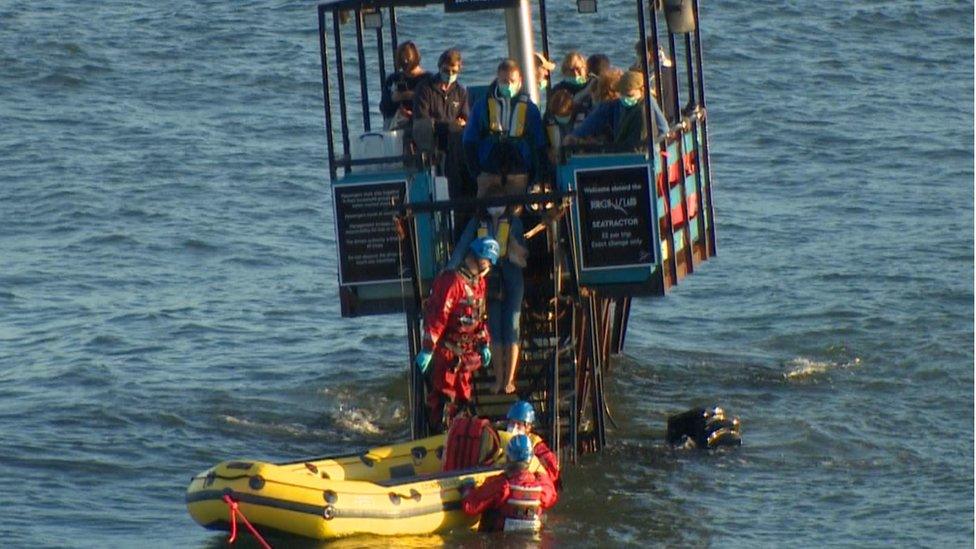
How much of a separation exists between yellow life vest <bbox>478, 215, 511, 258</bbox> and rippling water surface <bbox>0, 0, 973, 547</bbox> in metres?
1.84

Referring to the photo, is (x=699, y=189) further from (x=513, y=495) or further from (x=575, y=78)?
(x=513, y=495)

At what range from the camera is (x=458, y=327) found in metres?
15.4

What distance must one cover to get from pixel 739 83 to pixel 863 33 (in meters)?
3.80

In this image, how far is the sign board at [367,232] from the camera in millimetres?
16016

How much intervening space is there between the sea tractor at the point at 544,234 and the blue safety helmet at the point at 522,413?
0.71 metres

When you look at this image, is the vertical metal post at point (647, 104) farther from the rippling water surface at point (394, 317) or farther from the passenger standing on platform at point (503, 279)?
the rippling water surface at point (394, 317)

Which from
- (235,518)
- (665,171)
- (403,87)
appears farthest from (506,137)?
(235,518)

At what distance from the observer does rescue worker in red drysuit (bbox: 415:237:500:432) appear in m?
15.2

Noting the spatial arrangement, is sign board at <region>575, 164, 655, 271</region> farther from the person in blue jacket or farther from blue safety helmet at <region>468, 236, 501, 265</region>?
blue safety helmet at <region>468, 236, 501, 265</region>

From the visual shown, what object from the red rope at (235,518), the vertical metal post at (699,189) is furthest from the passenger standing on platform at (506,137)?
the red rope at (235,518)

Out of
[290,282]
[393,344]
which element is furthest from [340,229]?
[290,282]

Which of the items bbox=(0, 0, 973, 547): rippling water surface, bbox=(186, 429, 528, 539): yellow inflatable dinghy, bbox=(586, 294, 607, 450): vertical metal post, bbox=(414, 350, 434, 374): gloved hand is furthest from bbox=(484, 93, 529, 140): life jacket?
bbox=(0, 0, 973, 547): rippling water surface

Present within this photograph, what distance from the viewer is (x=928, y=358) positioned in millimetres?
20125

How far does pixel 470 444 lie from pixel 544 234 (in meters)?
1.85
